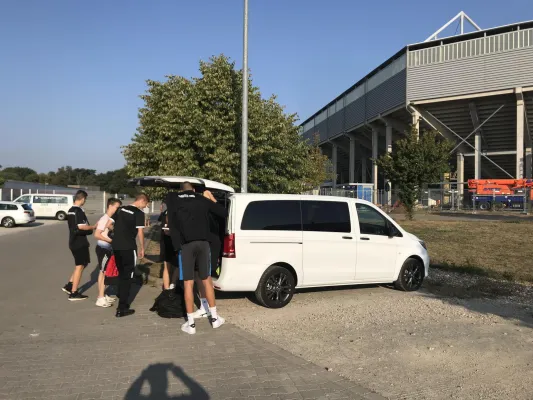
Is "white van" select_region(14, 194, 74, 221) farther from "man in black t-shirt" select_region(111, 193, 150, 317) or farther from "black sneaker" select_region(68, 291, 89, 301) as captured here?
"man in black t-shirt" select_region(111, 193, 150, 317)

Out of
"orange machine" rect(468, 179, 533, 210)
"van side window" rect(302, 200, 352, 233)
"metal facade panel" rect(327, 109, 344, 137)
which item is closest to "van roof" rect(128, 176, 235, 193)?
"van side window" rect(302, 200, 352, 233)

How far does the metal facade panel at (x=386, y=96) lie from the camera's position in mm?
43938

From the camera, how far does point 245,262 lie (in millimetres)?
6582

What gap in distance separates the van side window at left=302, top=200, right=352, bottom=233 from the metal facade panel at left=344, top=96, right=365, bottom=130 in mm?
46396

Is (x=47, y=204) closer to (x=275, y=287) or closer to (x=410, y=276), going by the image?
(x=275, y=287)

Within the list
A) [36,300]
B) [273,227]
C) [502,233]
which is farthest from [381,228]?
[502,233]

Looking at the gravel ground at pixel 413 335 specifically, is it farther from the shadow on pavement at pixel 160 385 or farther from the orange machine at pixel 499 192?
the orange machine at pixel 499 192

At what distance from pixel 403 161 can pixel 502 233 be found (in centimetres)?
926

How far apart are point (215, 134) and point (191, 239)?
7.96 metres

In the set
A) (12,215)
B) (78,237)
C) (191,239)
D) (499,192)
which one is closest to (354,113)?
(499,192)

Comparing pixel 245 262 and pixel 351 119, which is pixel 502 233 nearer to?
pixel 245 262

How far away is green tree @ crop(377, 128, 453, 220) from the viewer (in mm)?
25672

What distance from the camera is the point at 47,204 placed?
108 ft

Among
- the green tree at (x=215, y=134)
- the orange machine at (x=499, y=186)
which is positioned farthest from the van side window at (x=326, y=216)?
the orange machine at (x=499, y=186)
